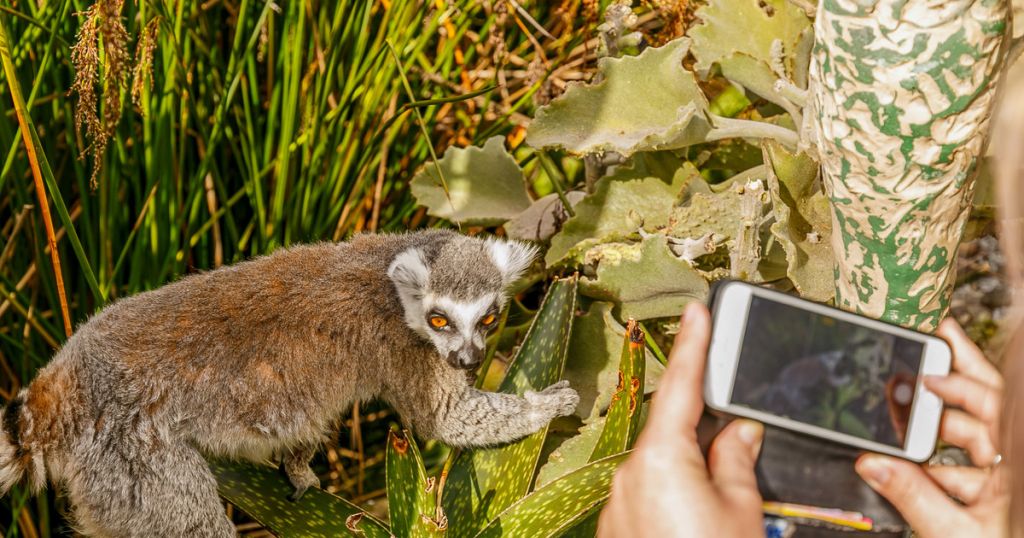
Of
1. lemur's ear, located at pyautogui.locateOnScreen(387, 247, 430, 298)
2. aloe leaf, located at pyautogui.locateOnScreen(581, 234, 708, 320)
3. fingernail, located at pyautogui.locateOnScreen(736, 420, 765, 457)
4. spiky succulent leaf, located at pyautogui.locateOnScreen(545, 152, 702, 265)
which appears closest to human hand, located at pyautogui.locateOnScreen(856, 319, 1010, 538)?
fingernail, located at pyautogui.locateOnScreen(736, 420, 765, 457)

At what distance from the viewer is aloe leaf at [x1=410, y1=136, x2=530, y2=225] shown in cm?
286

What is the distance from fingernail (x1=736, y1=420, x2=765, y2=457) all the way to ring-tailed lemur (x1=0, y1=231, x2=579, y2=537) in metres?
1.18

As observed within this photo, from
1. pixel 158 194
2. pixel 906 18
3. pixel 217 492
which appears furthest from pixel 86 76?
pixel 906 18

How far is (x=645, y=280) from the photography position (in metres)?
2.47

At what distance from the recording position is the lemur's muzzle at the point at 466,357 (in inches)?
99.0

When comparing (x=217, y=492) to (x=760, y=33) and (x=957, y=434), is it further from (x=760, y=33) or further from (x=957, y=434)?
(x=760, y=33)

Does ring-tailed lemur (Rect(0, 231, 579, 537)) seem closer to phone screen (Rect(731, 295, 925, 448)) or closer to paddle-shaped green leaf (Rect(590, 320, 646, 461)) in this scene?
paddle-shaped green leaf (Rect(590, 320, 646, 461))

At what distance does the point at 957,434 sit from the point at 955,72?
58cm

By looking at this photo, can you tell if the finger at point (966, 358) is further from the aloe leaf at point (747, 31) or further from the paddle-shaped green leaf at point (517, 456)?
the aloe leaf at point (747, 31)

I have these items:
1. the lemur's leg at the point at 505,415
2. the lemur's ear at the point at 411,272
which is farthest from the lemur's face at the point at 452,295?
the lemur's leg at the point at 505,415

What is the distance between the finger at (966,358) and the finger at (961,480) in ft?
0.49

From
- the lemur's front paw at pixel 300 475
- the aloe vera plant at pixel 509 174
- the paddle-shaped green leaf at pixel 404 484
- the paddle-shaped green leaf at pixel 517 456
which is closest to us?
the aloe vera plant at pixel 509 174

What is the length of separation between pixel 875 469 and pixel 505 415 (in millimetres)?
1299

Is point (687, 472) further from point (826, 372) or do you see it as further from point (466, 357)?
point (466, 357)
